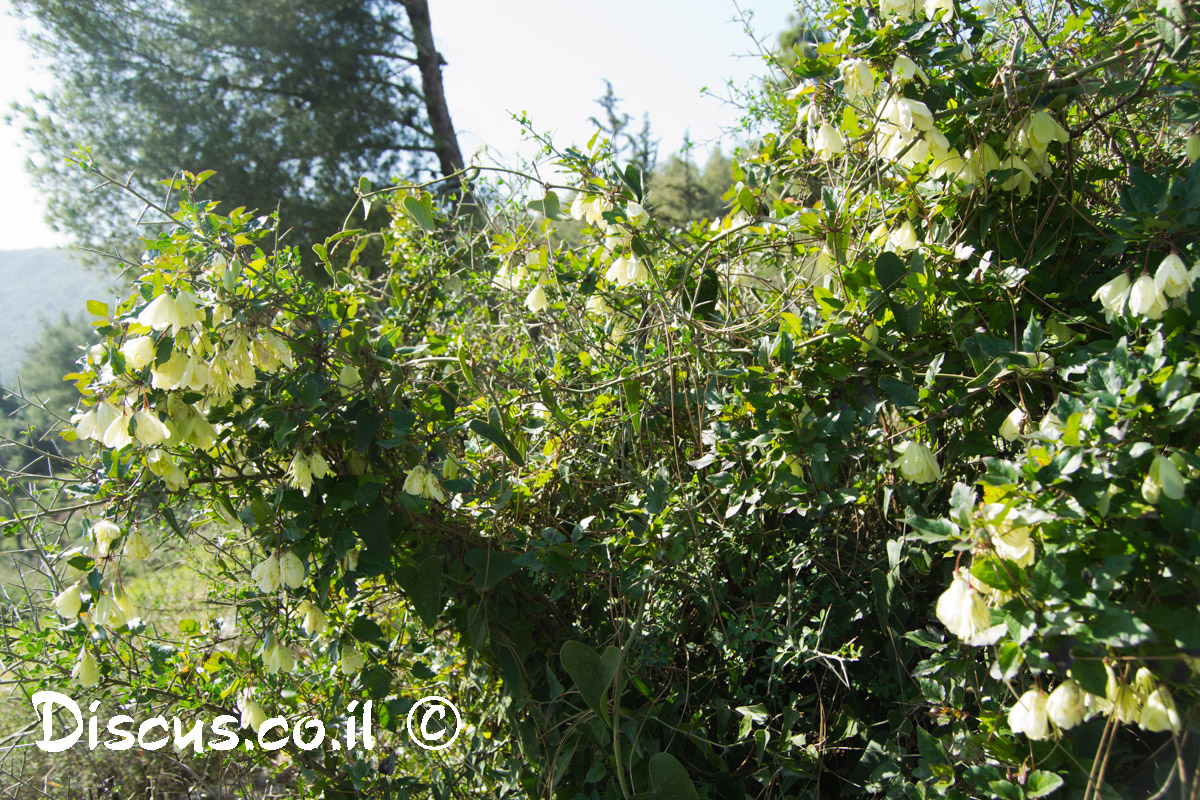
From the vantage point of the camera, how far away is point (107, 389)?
3.76 ft

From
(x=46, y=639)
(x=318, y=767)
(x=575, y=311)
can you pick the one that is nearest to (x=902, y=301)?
(x=575, y=311)

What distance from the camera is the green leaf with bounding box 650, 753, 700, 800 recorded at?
3.76 ft

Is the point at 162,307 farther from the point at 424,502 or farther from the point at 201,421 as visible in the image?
the point at 424,502

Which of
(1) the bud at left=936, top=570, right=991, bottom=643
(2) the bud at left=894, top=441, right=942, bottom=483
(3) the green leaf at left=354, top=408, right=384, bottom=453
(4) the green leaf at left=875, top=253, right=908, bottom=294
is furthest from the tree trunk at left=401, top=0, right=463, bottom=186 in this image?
(1) the bud at left=936, top=570, right=991, bottom=643

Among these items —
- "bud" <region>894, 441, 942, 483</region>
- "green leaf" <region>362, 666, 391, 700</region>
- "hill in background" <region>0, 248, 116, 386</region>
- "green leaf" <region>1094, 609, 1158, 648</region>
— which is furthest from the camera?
"hill in background" <region>0, 248, 116, 386</region>

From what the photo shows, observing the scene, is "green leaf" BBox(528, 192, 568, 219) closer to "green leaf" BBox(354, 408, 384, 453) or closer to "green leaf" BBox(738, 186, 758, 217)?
"green leaf" BBox(738, 186, 758, 217)

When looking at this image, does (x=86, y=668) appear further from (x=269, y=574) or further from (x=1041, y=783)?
(x=1041, y=783)

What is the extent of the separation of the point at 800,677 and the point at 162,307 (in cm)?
128

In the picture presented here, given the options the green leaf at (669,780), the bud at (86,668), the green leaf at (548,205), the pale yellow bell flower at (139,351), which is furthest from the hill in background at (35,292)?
the green leaf at (669,780)

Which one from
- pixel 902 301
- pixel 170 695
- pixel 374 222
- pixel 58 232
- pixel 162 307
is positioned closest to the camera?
pixel 162 307

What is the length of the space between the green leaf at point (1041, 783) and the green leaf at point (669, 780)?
1.54 ft

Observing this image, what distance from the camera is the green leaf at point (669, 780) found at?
1.14 m

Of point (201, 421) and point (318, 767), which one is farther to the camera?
point (318, 767)

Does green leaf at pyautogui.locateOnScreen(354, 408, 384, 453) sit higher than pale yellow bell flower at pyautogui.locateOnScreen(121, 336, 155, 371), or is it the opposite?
pale yellow bell flower at pyautogui.locateOnScreen(121, 336, 155, 371)
